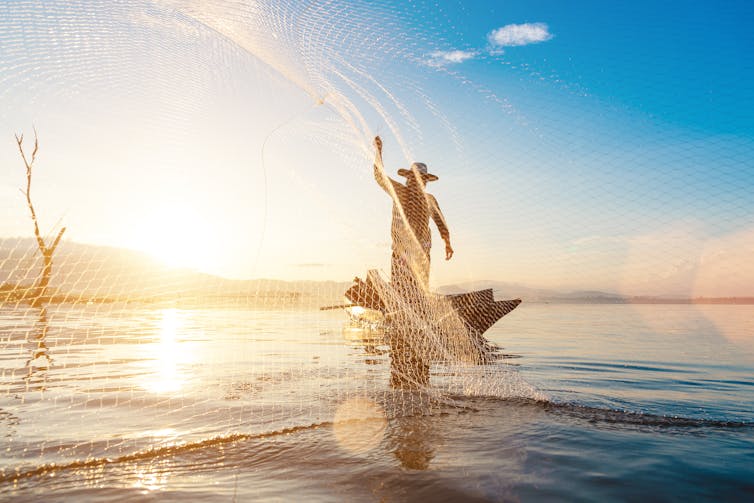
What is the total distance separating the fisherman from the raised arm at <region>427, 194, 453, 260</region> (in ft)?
0.07

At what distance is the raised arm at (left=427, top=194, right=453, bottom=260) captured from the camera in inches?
370

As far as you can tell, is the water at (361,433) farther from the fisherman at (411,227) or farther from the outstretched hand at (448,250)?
the outstretched hand at (448,250)

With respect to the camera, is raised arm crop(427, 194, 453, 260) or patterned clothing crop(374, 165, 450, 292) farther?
raised arm crop(427, 194, 453, 260)

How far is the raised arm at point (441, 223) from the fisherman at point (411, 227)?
0.07 ft

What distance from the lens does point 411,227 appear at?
8938 millimetres

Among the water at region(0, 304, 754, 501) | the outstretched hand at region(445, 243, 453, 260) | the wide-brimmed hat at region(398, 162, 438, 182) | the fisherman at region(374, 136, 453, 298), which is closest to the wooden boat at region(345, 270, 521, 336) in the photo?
the fisherman at region(374, 136, 453, 298)

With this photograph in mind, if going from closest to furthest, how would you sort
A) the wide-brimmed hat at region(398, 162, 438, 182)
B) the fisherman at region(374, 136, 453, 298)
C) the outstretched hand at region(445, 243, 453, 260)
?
the fisherman at region(374, 136, 453, 298) < the wide-brimmed hat at region(398, 162, 438, 182) < the outstretched hand at region(445, 243, 453, 260)

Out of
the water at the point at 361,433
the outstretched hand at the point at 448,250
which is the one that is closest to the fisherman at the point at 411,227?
the outstretched hand at the point at 448,250

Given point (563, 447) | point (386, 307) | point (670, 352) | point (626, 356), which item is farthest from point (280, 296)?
point (670, 352)

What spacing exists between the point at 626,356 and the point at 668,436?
8.82m

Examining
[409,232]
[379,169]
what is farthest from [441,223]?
[379,169]

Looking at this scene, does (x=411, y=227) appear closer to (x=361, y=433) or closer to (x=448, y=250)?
(x=448, y=250)

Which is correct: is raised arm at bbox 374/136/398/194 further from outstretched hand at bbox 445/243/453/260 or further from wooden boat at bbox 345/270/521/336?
outstretched hand at bbox 445/243/453/260

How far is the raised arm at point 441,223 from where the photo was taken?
30.8ft
